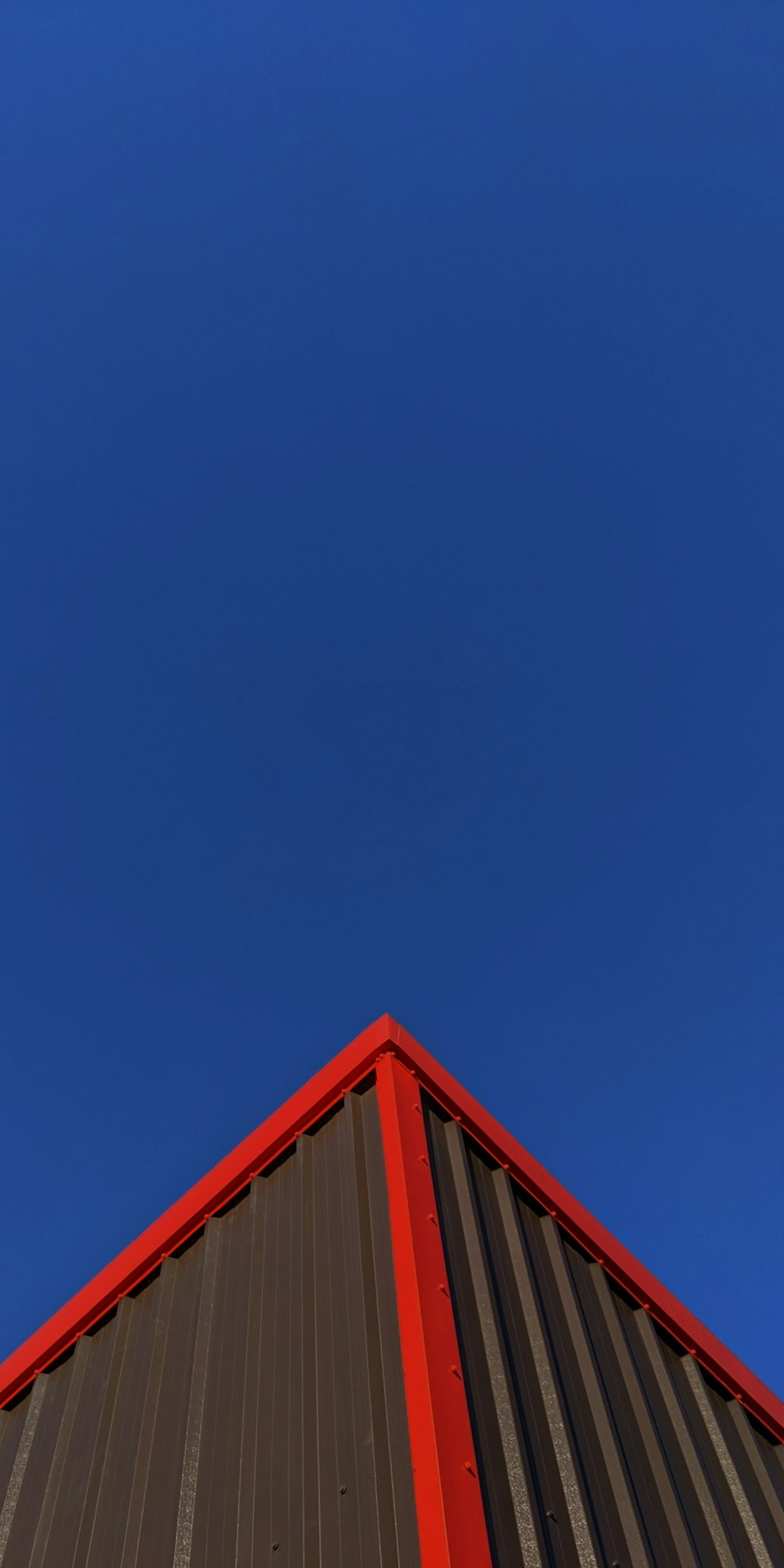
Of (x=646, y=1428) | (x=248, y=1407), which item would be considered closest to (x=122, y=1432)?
(x=248, y=1407)

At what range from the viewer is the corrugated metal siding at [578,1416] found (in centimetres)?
374

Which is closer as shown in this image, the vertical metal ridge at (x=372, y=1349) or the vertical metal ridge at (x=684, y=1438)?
the vertical metal ridge at (x=372, y=1349)

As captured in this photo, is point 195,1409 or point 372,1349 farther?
point 195,1409

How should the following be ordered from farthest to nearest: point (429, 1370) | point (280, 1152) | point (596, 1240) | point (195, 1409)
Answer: point (596, 1240) → point (280, 1152) → point (195, 1409) → point (429, 1370)

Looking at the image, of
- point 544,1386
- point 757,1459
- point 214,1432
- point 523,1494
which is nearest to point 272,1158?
point 214,1432

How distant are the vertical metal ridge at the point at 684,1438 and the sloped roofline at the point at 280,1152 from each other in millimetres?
245

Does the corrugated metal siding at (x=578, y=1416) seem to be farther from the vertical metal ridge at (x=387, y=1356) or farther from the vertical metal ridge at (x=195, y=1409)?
the vertical metal ridge at (x=195, y=1409)

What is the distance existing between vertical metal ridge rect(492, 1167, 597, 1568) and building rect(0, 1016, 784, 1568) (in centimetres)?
1

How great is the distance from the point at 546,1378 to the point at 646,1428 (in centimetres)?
108

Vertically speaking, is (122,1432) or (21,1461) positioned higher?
(21,1461)

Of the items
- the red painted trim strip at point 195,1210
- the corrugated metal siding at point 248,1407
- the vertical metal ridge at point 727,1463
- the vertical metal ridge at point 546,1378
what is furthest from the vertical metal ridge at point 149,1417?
the vertical metal ridge at point 727,1463

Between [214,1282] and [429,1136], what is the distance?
1.46m

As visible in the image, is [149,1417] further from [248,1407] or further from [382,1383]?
[382,1383]

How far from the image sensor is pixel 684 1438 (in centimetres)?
524
